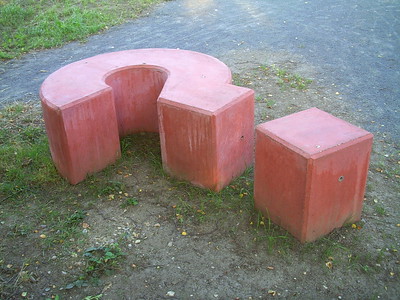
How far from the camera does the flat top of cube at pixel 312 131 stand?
11.3 ft

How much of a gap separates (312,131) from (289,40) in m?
5.04

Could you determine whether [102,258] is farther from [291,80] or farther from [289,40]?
[289,40]

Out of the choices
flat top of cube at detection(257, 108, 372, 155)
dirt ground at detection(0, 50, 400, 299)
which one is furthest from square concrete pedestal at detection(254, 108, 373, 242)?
dirt ground at detection(0, 50, 400, 299)

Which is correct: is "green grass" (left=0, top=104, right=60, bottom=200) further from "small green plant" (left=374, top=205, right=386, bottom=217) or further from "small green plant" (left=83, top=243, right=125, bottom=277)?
"small green plant" (left=374, top=205, right=386, bottom=217)

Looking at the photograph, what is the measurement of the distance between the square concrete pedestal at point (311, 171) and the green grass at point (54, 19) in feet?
19.4

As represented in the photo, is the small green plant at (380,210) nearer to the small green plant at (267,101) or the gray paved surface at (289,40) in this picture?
the gray paved surface at (289,40)

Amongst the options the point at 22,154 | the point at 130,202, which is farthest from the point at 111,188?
the point at 22,154

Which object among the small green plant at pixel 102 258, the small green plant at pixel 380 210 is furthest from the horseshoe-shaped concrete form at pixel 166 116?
the small green plant at pixel 380 210

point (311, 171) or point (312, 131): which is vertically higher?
point (312, 131)

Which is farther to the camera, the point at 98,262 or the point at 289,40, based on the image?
the point at 289,40

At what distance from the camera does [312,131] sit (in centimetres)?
362

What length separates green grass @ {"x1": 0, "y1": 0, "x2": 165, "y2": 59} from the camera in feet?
27.8

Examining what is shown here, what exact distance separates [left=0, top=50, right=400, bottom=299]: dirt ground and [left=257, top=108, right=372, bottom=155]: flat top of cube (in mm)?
810

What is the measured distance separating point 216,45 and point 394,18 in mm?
3737
